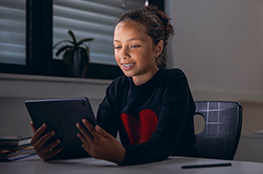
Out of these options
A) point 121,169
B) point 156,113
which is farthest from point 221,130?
point 121,169

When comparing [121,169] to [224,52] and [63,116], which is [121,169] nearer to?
[63,116]

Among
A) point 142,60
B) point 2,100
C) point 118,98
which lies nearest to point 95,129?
point 142,60

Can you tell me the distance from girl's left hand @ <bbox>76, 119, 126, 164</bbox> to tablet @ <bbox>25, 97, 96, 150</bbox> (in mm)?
21

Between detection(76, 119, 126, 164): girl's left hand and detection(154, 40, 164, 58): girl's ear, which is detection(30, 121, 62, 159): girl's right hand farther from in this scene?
detection(154, 40, 164, 58): girl's ear

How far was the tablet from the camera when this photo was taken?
706mm

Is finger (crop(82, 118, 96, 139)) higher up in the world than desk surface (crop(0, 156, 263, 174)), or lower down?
higher up

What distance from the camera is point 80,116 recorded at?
2.35ft

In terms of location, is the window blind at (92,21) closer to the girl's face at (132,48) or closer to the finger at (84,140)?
the girl's face at (132,48)

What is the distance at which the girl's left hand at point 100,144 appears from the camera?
0.69 m

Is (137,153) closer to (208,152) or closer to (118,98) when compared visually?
(118,98)

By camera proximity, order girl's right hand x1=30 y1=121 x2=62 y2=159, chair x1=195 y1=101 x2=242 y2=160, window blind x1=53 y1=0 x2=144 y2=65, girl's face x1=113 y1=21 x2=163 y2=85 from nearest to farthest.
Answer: girl's right hand x1=30 y1=121 x2=62 y2=159, girl's face x1=113 y1=21 x2=163 y2=85, chair x1=195 y1=101 x2=242 y2=160, window blind x1=53 y1=0 x2=144 y2=65

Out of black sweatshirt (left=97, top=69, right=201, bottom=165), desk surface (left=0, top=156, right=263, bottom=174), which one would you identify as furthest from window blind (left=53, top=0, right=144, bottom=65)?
desk surface (left=0, top=156, right=263, bottom=174)

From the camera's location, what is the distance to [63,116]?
754mm

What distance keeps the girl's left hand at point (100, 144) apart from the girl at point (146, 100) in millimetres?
58
